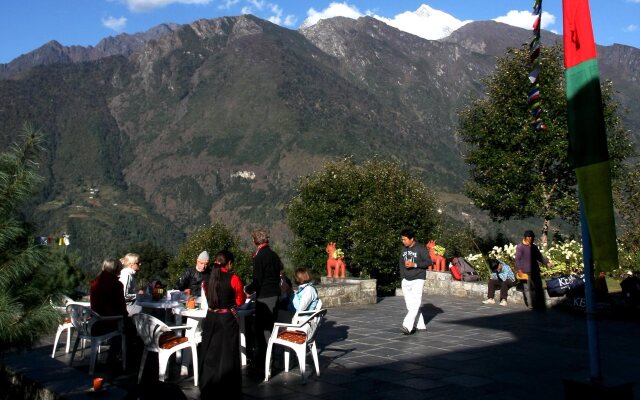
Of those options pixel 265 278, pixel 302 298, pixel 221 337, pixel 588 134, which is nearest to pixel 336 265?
pixel 302 298

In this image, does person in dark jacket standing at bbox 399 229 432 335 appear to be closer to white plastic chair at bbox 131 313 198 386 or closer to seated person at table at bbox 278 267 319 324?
seated person at table at bbox 278 267 319 324

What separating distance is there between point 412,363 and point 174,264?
196 feet

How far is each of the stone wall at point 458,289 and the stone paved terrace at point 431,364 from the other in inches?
84.1

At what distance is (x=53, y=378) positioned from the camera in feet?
20.2

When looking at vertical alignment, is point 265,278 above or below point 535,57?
below

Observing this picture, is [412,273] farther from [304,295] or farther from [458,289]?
[458,289]

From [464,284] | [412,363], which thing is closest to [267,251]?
[412,363]

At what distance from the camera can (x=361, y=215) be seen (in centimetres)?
3133

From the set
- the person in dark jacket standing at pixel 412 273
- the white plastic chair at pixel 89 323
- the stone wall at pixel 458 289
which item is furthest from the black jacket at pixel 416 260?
the stone wall at pixel 458 289

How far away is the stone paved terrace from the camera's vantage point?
6430 millimetres

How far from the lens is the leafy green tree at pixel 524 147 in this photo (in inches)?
1000

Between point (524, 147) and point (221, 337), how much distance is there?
70.6ft

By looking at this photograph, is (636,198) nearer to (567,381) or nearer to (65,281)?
(567,381)

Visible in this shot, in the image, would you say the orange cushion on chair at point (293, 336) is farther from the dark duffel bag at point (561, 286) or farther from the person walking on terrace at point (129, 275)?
the dark duffel bag at point (561, 286)
